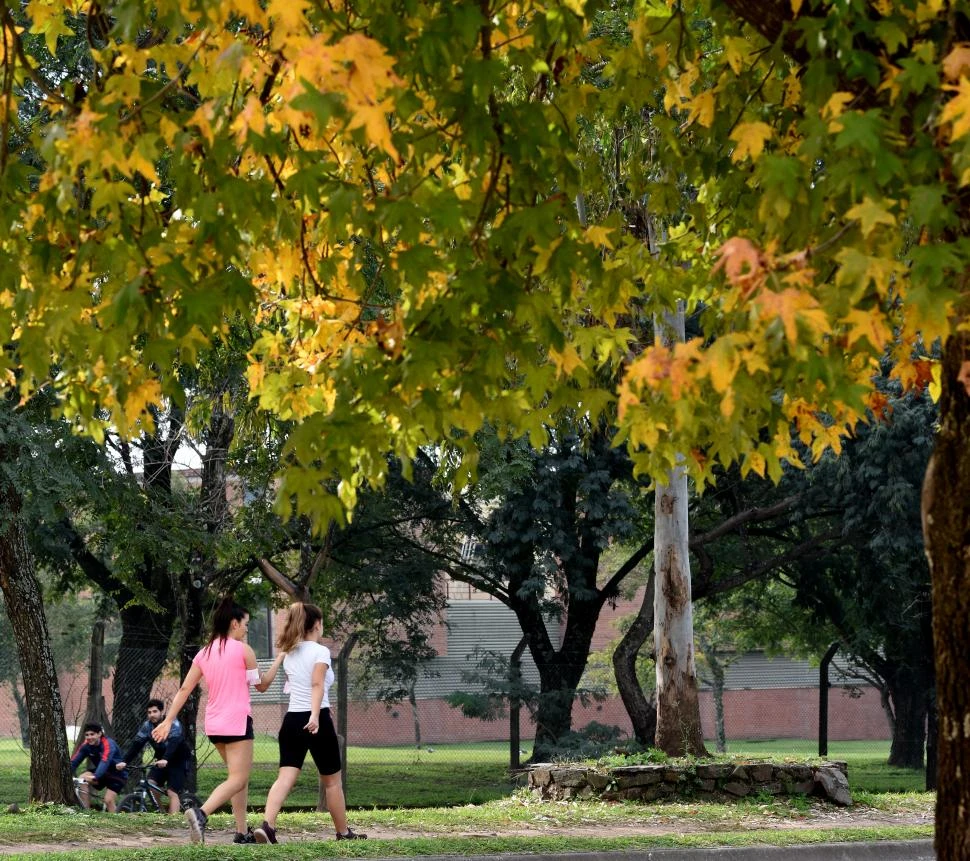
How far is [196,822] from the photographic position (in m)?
10.0

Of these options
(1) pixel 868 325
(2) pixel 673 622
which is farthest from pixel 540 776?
(1) pixel 868 325

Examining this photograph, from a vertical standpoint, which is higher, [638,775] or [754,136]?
[754,136]

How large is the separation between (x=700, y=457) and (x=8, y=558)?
27.4 ft

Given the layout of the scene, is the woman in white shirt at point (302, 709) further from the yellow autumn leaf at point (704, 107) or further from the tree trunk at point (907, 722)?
the tree trunk at point (907, 722)

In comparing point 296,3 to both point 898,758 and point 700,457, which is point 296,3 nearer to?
point 700,457

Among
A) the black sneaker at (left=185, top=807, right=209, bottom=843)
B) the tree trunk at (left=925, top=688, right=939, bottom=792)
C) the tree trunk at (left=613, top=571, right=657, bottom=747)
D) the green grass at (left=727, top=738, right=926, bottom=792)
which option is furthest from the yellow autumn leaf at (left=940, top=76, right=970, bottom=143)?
the tree trunk at (left=925, top=688, right=939, bottom=792)

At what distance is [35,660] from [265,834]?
4.69 meters

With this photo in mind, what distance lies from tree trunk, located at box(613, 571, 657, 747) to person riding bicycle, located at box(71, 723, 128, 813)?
422 inches

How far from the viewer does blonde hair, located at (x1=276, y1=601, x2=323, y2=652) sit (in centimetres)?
1004

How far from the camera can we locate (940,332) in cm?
476

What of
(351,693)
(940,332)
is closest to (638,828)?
(940,332)

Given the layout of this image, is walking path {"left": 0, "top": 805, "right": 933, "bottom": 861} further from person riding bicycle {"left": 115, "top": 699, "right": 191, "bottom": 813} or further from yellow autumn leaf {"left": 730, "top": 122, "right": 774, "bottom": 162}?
yellow autumn leaf {"left": 730, "top": 122, "right": 774, "bottom": 162}

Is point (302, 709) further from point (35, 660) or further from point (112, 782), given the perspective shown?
point (112, 782)

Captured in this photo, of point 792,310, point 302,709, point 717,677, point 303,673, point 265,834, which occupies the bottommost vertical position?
point 717,677
